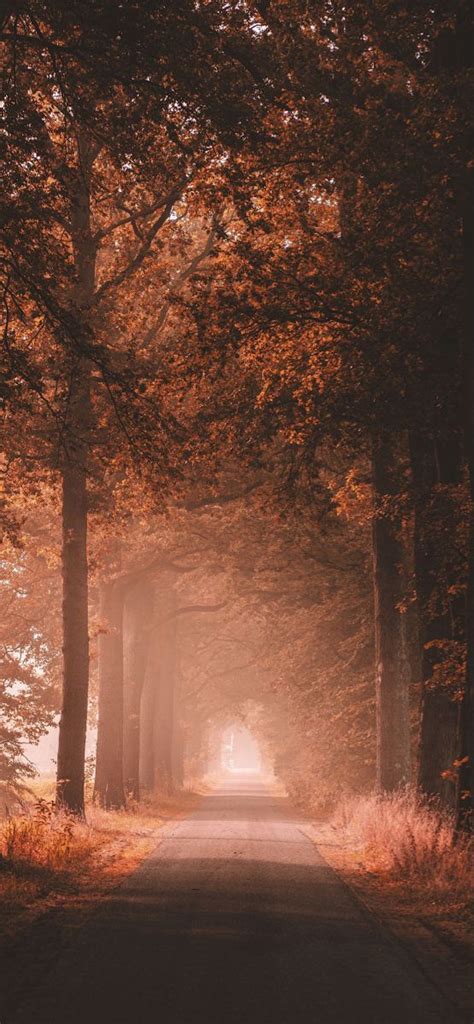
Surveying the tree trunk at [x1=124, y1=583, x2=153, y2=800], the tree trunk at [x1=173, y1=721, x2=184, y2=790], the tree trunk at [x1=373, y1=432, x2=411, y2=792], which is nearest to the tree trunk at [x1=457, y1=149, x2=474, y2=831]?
the tree trunk at [x1=373, y1=432, x2=411, y2=792]

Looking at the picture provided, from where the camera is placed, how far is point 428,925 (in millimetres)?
10008

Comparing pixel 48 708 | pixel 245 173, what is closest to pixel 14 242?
pixel 245 173

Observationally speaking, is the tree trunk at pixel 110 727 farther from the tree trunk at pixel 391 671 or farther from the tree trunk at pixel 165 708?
the tree trunk at pixel 165 708

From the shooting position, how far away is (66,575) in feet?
60.5

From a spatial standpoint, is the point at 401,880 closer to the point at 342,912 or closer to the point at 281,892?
the point at 281,892

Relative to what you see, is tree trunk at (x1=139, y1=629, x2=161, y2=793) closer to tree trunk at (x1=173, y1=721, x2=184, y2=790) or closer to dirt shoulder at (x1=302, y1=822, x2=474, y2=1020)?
tree trunk at (x1=173, y1=721, x2=184, y2=790)

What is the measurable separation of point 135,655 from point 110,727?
253 inches

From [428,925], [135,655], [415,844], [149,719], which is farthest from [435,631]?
[149,719]

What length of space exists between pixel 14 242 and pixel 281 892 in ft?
26.7

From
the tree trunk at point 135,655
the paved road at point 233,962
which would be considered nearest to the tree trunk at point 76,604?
the paved road at point 233,962

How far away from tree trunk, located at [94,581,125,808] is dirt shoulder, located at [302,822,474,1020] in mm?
11381

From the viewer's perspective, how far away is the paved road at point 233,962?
20.6ft

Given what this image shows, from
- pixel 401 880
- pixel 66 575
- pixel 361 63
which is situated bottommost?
pixel 401 880

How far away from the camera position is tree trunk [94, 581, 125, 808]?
25.9 m
